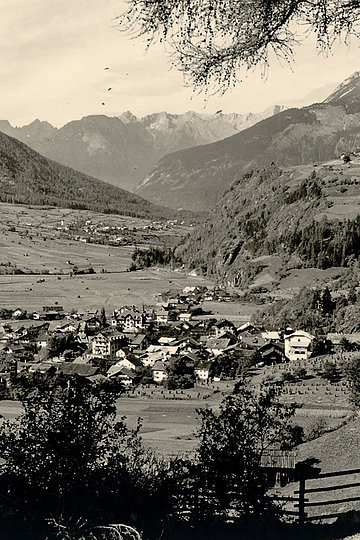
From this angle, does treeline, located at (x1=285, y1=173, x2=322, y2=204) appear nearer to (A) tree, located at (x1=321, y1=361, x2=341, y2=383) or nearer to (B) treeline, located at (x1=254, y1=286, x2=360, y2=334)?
(B) treeline, located at (x1=254, y1=286, x2=360, y2=334)

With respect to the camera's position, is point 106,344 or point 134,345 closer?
point 106,344

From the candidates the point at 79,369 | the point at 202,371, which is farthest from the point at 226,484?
the point at 202,371

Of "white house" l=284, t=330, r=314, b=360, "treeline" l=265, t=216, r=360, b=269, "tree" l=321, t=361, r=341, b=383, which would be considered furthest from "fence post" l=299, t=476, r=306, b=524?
"treeline" l=265, t=216, r=360, b=269

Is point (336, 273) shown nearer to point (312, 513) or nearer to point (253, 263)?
point (253, 263)

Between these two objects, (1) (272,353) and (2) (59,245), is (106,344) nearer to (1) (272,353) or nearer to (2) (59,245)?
(1) (272,353)

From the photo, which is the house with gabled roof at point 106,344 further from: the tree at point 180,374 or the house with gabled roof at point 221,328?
the house with gabled roof at point 221,328

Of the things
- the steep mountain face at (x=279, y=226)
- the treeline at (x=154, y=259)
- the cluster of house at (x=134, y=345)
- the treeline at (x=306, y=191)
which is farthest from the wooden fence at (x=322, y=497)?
the treeline at (x=154, y=259)

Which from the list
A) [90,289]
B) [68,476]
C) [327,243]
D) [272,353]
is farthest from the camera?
[90,289]

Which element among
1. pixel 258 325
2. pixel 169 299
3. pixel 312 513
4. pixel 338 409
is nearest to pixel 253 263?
pixel 169 299
